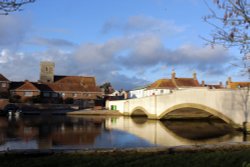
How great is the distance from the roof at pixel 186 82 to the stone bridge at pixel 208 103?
2071 centimetres

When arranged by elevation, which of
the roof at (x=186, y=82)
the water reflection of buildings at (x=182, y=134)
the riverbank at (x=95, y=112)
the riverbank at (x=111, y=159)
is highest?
the roof at (x=186, y=82)

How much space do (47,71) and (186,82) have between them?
32.0 m

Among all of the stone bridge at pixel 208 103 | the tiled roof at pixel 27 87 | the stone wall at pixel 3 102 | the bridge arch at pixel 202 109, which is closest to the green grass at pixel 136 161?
the stone bridge at pixel 208 103

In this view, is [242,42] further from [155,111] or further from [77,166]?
[155,111]

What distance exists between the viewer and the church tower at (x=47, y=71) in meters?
76.4

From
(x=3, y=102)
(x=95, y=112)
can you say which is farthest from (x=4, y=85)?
(x=95, y=112)

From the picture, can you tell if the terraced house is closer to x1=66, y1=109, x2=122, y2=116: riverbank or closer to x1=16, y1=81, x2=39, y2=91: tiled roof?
x1=16, y1=81, x2=39, y2=91: tiled roof

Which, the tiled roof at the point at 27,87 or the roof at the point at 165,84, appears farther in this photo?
the roof at the point at 165,84

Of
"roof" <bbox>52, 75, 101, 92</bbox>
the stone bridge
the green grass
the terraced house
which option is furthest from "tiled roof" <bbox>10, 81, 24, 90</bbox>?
the green grass

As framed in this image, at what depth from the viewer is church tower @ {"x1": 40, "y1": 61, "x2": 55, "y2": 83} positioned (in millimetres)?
76438

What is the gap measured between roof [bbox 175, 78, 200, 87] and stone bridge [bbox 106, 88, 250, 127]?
2071cm

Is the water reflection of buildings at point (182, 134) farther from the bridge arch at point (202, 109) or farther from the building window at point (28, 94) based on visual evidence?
the building window at point (28, 94)

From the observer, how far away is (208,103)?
35812 millimetres

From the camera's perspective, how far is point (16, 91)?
2511 inches
